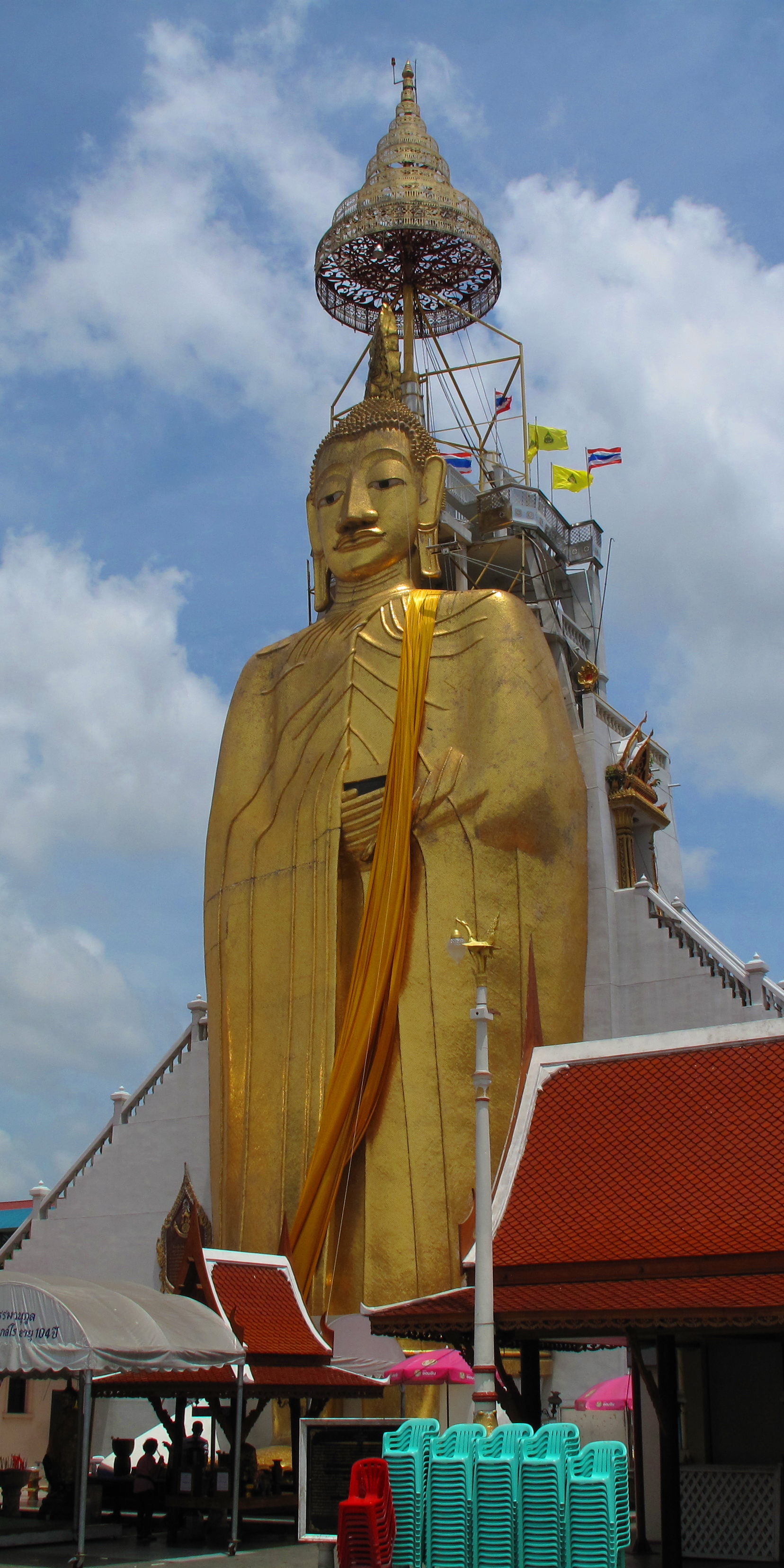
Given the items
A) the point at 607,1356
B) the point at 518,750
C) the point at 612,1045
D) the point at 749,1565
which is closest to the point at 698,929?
the point at 518,750

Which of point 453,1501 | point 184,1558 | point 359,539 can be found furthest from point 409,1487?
point 359,539

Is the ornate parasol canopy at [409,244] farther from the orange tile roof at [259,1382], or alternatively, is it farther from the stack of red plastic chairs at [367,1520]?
the stack of red plastic chairs at [367,1520]

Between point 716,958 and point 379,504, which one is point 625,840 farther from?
point 379,504

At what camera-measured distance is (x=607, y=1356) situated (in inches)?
629

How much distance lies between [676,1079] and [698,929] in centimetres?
835

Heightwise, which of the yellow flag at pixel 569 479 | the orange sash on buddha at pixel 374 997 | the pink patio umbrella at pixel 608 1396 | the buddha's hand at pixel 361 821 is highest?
the yellow flag at pixel 569 479

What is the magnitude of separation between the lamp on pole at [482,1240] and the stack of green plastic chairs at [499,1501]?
0.23m

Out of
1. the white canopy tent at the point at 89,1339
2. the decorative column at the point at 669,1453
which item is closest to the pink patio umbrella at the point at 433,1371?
the white canopy tent at the point at 89,1339

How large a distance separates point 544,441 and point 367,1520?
61.6ft

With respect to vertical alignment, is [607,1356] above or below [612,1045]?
below

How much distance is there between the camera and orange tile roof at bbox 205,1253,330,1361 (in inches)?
444

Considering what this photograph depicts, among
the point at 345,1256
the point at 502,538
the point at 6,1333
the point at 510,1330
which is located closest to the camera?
the point at 510,1330

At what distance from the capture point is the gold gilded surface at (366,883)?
15031 mm

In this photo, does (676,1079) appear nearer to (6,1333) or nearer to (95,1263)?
(6,1333)
